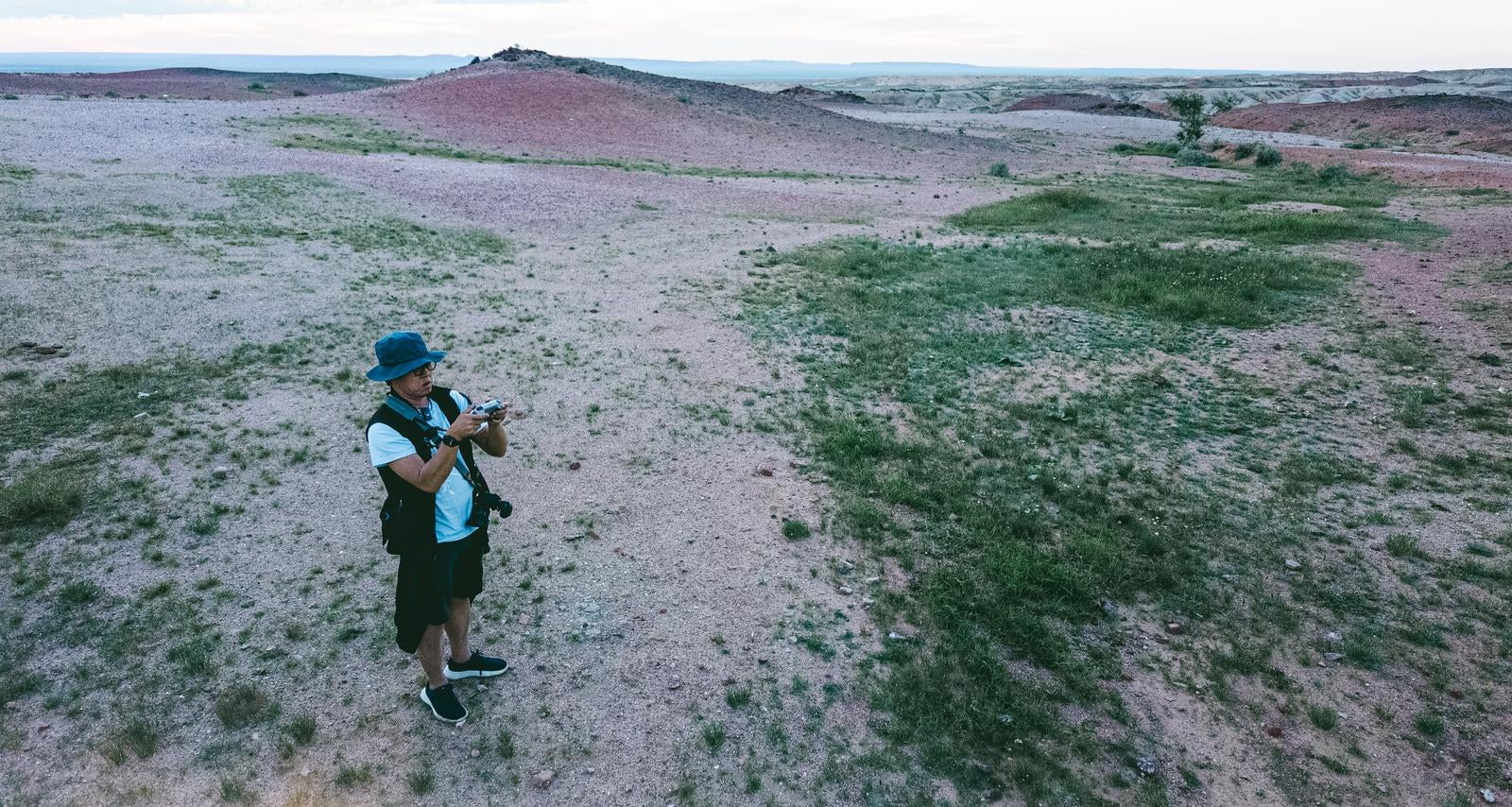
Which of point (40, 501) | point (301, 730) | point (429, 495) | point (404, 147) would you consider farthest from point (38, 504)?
point (404, 147)

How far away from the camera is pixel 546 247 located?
1658cm

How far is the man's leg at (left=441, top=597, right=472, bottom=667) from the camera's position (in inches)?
185

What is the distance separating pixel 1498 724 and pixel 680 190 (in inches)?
849

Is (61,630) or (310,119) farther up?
(310,119)

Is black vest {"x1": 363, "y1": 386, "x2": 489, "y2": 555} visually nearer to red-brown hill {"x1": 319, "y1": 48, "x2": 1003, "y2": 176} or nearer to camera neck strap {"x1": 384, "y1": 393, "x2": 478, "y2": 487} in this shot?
camera neck strap {"x1": 384, "y1": 393, "x2": 478, "y2": 487}

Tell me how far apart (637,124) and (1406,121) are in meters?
53.7

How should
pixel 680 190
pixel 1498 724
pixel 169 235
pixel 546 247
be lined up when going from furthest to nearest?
pixel 680 190
pixel 546 247
pixel 169 235
pixel 1498 724

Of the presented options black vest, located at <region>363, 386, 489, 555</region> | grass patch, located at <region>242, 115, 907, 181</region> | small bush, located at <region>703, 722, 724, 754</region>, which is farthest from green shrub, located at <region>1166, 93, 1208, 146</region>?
black vest, located at <region>363, 386, 489, 555</region>

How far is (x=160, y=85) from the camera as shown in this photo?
59.7 m

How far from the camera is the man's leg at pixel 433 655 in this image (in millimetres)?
4527

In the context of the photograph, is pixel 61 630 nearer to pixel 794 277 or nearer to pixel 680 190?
pixel 794 277

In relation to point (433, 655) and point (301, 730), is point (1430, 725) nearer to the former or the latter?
point (433, 655)

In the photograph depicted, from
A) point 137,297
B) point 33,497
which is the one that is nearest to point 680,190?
point 137,297

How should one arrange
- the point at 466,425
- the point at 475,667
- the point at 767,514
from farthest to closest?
the point at 767,514, the point at 475,667, the point at 466,425
